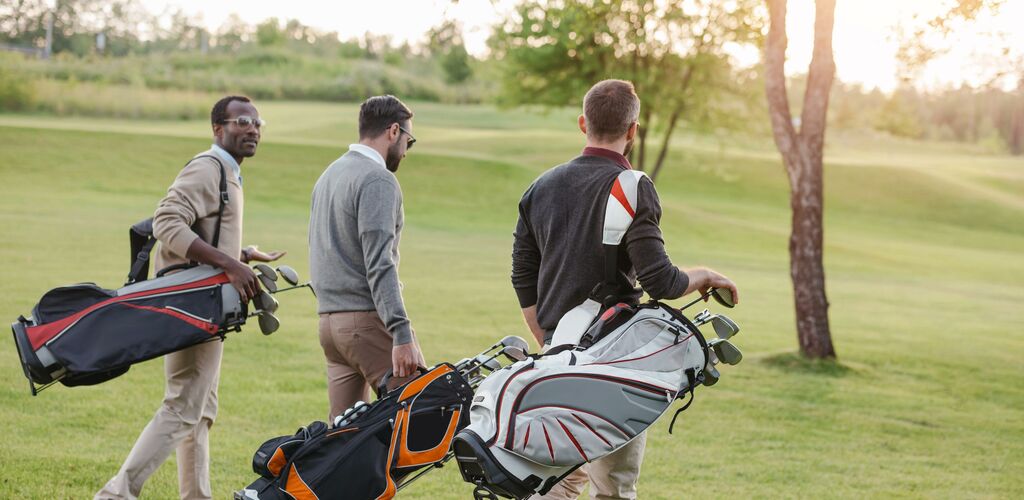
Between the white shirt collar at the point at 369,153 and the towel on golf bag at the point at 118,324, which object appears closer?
the towel on golf bag at the point at 118,324

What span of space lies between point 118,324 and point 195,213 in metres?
0.68

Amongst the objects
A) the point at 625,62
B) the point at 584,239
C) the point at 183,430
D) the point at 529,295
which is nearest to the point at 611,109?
the point at 584,239

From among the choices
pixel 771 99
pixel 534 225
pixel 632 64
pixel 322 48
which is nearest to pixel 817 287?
pixel 771 99

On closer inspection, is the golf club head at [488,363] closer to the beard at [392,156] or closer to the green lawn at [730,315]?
the beard at [392,156]

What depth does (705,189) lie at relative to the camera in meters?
50.2

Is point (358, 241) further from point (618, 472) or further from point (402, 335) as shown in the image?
point (618, 472)

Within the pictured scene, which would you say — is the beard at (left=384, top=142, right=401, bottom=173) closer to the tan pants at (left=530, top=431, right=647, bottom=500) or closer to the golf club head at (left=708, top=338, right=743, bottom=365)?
the tan pants at (left=530, top=431, right=647, bottom=500)

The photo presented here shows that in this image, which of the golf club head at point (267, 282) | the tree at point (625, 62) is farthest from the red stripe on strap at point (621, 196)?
the tree at point (625, 62)

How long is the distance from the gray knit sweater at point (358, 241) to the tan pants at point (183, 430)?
737 millimetres

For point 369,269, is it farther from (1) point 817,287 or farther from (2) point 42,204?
(2) point 42,204

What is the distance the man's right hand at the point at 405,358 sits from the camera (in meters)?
4.90

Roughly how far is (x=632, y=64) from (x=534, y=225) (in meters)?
31.3

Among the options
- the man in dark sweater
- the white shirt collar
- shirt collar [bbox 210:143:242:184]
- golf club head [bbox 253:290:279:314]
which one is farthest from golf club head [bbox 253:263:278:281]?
the man in dark sweater

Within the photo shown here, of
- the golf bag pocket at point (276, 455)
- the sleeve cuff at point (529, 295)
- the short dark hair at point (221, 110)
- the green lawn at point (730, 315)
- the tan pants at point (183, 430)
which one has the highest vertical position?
the short dark hair at point (221, 110)
